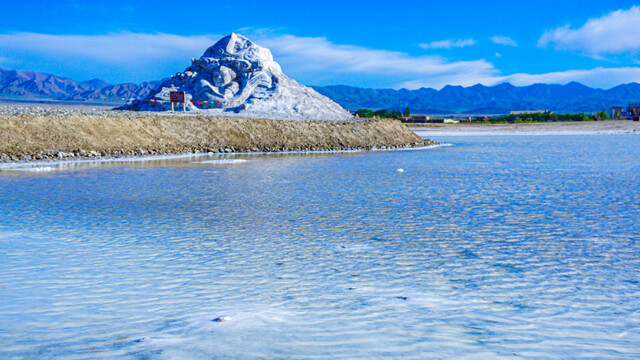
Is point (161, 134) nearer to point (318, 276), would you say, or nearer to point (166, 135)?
point (166, 135)

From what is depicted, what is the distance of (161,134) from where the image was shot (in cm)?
3800

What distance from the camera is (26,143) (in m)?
29.7

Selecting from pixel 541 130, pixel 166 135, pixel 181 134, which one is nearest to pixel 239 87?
pixel 181 134

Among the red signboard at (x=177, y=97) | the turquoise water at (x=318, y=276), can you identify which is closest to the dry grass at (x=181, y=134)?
the red signboard at (x=177, y=97)

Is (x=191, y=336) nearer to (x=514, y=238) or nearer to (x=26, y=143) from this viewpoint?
(x=514, y=238)

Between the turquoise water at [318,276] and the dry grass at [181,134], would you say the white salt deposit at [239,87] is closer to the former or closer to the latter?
the dry grass at [181,134]

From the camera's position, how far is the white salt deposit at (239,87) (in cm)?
6294

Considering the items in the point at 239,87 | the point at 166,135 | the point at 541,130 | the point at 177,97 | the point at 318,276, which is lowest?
the point at 318,276

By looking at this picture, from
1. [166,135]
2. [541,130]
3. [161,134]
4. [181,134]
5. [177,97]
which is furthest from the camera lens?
[541,130]

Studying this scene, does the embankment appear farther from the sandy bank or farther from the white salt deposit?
the sandy bank

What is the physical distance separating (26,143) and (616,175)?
29.4 metres

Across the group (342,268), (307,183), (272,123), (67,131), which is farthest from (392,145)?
(342,268)

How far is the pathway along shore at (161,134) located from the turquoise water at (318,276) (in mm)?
16829

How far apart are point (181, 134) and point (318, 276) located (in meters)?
33.8
